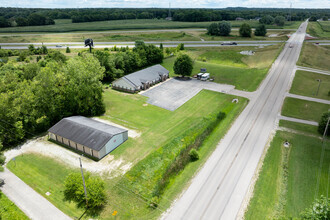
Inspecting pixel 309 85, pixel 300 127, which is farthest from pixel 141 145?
pixel 309 85

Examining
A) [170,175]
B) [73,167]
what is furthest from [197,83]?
[73,167]

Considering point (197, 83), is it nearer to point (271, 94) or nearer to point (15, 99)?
point (271, 94)

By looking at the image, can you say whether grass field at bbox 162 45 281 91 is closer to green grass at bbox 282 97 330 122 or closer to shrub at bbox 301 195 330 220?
green grass at bbox 282 97 330 122

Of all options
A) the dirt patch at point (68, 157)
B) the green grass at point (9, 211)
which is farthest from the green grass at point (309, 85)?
the green grass at point (9, 211)

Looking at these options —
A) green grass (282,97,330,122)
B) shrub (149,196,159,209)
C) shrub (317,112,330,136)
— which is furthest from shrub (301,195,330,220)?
green grass (282,97,330,122)

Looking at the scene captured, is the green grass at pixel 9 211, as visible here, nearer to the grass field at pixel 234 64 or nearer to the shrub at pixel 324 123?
the shrub at pixel 324 123

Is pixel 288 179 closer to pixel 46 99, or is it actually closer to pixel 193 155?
pixel 193 155
